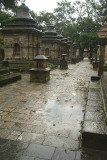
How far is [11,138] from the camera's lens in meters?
3.38

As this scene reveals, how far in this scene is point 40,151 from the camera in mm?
2953

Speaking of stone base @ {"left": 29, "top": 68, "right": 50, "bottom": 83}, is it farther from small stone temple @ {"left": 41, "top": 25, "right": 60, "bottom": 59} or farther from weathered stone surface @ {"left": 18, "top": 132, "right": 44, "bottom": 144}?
small stone temple @ {"left": 41, "top": 25, "right": 60, "bottom": 59}

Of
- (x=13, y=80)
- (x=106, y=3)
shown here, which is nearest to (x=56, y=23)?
(x=106, y=3)

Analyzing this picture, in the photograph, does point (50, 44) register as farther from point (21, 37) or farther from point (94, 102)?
point (94, 102)

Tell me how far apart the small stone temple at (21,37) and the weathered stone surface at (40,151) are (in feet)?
40.9

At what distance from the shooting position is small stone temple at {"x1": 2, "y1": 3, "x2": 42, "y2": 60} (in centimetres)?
1454

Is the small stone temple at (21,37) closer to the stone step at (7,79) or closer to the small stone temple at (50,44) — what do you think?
the stone step at (7,79)

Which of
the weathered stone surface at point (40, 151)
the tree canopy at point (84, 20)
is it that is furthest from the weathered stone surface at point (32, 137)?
the tree canopy at point (84, 20)

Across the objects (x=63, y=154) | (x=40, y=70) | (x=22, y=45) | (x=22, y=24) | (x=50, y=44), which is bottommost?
(x=63, y=154)

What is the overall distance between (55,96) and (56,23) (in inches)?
2326

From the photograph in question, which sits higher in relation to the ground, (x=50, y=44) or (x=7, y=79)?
(x=50, y=44)

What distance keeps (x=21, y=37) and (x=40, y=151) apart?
13039 mm

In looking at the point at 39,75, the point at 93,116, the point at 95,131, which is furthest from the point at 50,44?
the point at 95,131

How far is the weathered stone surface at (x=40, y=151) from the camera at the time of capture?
2822 millimetres
